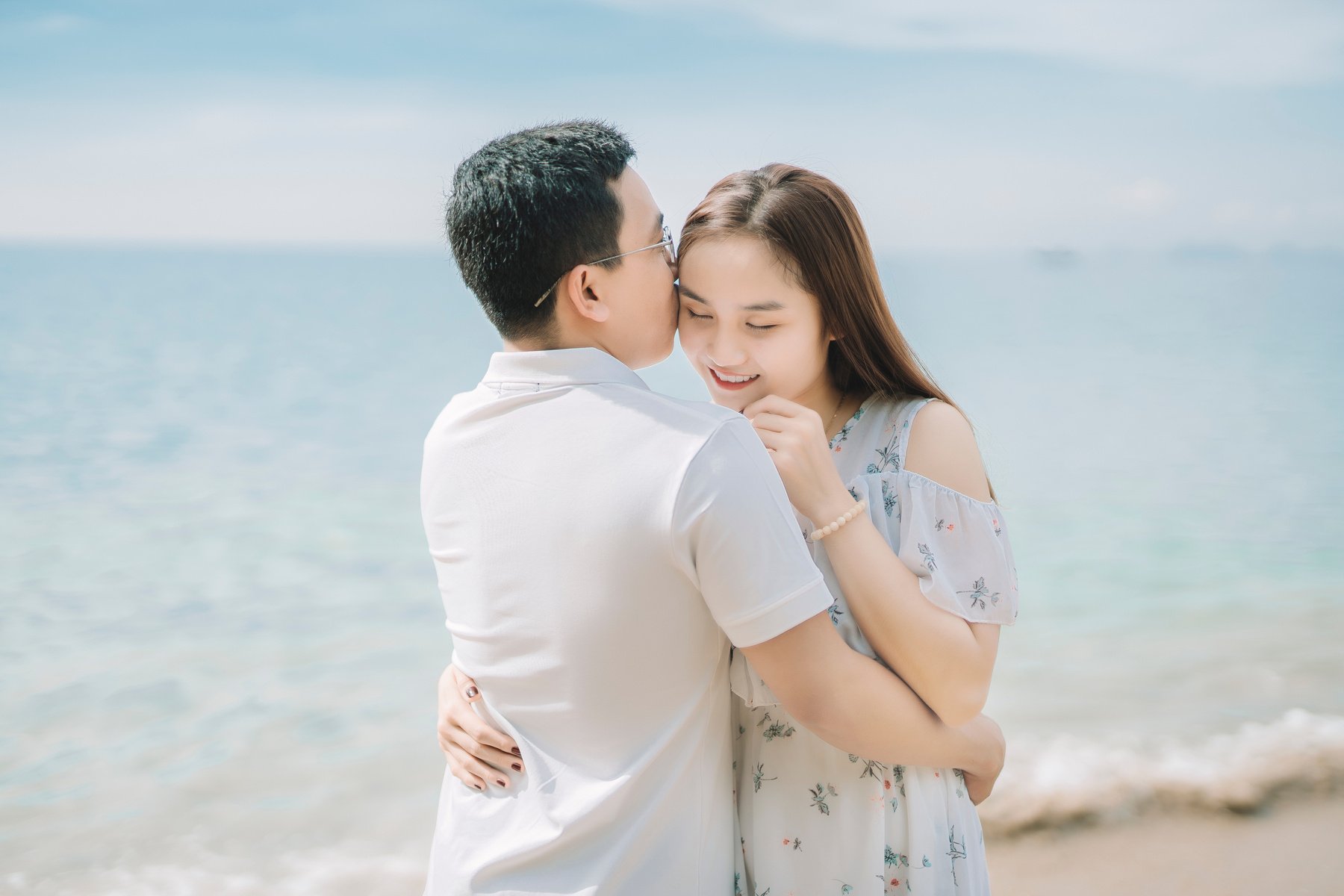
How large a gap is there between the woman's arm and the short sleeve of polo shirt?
248mm

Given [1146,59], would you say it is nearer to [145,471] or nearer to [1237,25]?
[1237,25]

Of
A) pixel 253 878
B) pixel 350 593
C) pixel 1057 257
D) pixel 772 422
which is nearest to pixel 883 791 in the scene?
pixel 772 422

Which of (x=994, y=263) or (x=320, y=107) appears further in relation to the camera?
(x=994, y=263)

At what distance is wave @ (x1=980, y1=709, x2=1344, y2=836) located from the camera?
4348 mm

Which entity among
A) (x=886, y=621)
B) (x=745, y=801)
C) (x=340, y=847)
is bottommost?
(x=340, y=847)

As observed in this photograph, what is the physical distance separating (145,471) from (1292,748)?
1008 cm

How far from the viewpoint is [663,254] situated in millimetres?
1816

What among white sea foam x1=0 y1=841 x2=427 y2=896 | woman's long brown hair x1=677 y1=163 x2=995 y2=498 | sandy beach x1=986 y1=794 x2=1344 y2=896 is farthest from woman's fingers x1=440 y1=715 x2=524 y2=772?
white sea foam x1=0 y1=841 x2=427 y2=896

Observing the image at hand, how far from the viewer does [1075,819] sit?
169 inches

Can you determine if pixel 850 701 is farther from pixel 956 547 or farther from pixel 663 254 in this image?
pixel 663 254

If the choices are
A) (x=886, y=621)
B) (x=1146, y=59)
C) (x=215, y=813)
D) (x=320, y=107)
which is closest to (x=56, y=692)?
(x=215, y=813)

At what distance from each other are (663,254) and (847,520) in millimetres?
549

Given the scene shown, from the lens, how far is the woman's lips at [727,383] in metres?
2.09

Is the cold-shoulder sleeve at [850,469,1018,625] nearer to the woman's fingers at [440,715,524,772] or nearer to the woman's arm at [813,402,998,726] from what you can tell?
the woman's arm at [813,402,998,726]
